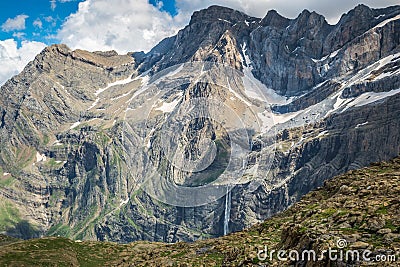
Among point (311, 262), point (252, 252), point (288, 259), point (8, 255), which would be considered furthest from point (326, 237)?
point (8, 255)

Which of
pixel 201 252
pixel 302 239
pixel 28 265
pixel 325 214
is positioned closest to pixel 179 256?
pixel 201 252

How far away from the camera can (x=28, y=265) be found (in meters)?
108

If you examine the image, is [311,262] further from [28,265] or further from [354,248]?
[28,265]

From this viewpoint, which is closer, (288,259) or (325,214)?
(288,259)

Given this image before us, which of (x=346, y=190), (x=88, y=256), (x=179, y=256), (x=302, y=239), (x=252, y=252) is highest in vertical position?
(x=346, y=190)

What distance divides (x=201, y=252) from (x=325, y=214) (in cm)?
3129

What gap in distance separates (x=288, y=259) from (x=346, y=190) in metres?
19.5

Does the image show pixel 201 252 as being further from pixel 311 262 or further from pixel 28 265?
pixel 28 265

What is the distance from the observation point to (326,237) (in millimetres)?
28234

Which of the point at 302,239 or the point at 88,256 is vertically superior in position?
the point at 302,239

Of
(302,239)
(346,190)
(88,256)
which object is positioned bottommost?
(88,256)

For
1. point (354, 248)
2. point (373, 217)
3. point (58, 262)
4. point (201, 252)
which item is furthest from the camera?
point (58, 262)

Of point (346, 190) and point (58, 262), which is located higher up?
point (346, 190)

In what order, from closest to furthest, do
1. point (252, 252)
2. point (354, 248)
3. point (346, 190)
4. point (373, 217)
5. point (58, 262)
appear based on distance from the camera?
point (354, 248) < point (373, 217) < point (252, 252) < point (346, 190) < point (58, 262)
